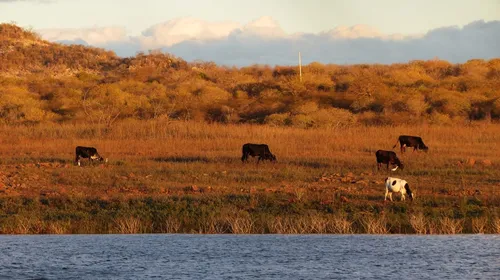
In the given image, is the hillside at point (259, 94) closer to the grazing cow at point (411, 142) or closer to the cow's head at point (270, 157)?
the grazing cow at point (411, 142)

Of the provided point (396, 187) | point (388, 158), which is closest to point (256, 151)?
point (388, 158)

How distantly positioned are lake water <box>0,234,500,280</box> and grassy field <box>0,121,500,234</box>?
0.99m

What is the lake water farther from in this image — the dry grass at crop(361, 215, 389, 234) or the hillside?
the hillside

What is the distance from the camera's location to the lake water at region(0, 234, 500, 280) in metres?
16.6

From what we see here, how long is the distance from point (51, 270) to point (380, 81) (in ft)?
180

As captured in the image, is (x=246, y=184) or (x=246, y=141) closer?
(x=246, y=184)

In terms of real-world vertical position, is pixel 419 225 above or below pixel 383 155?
below

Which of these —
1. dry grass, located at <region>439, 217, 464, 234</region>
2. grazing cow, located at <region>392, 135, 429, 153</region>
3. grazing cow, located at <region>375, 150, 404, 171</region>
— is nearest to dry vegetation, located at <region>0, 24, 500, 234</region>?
dry grass, located at <region>439, 217, 464, 234</region>

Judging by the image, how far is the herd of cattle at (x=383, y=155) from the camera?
24.3 m

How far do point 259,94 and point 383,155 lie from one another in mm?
39352

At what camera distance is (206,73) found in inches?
3307

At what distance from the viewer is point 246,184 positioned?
92.2 ft

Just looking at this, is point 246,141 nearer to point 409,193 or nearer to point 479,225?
point 409,193

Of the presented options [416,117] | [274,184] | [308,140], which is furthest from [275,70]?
[274,184]
